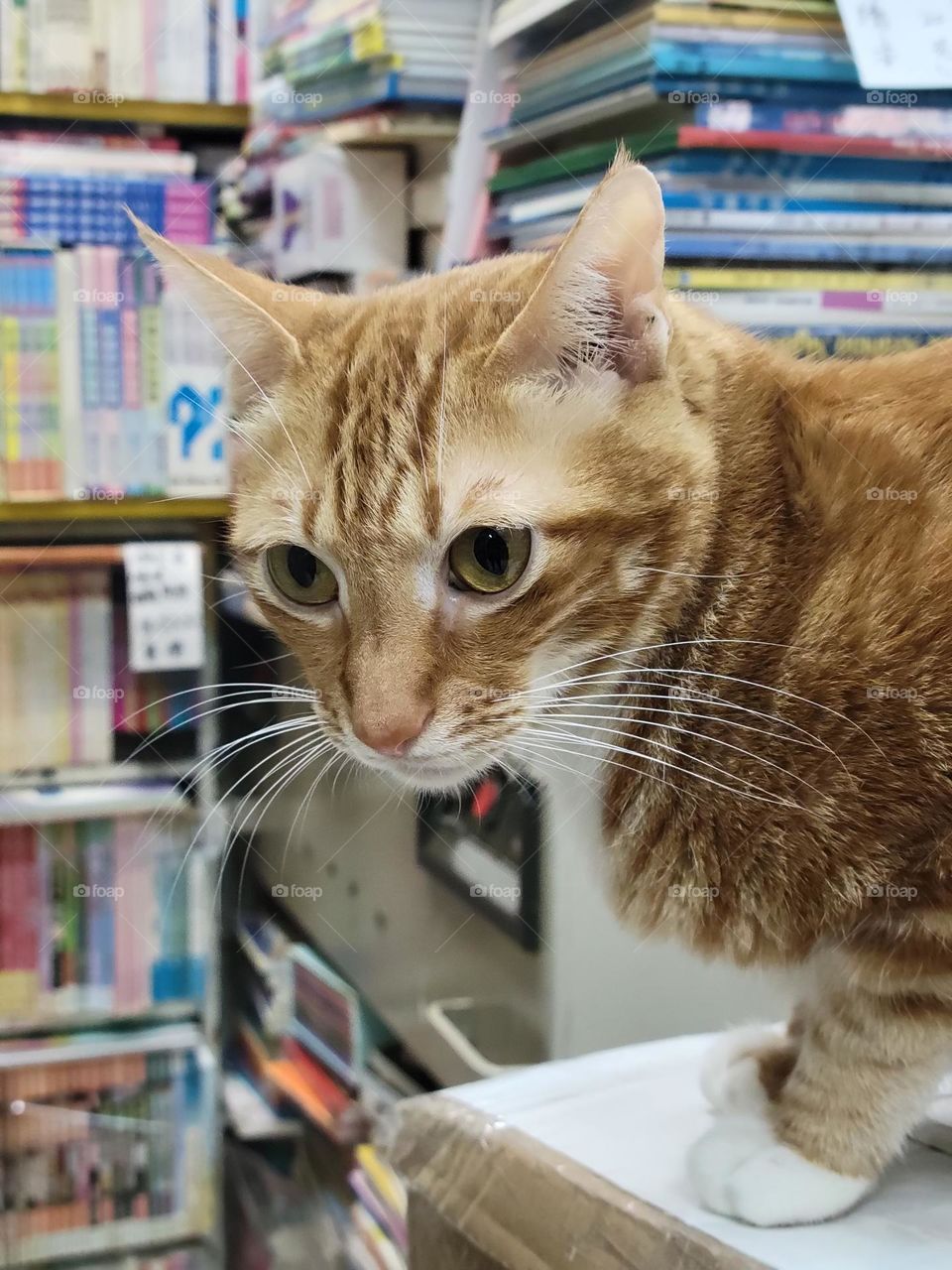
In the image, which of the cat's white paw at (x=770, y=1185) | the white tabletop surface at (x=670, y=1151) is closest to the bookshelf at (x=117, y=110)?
the white tabletop surface at (x=670, y=1151)

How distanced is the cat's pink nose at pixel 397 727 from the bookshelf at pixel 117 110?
922 mm

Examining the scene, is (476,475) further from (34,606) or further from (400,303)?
(34,606)

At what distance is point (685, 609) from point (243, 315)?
0.32 meters

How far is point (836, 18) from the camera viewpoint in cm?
95

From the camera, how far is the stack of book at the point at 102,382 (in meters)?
1.30

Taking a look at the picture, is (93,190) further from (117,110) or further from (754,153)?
(754,153)

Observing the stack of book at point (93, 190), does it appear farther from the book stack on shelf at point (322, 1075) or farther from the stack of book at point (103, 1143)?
the stack of book at point (103, 1143)

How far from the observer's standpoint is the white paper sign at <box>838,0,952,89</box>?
0.93 m

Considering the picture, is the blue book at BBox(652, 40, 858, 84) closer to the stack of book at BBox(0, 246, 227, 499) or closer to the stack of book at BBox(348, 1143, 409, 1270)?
the stack of book at BBox(0, 246, 227, 499)

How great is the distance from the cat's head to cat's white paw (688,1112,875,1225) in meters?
0.27

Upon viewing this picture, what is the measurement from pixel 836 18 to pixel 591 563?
578 millimetres

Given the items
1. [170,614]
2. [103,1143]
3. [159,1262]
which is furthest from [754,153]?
[159,1262]

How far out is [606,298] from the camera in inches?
24.8

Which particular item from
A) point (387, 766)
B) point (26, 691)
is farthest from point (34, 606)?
point (387, 766)
